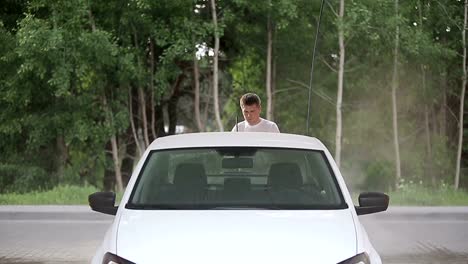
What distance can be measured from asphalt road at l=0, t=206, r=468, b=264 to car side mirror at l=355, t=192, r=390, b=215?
165 inches

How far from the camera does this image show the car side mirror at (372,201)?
5.77m

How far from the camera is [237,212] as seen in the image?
514 cm

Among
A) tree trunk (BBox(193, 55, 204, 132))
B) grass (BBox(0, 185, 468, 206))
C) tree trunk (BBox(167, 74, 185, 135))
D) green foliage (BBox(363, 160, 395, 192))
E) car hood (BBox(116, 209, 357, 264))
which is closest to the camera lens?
car hood (BBox(116, 209, 357, 264))

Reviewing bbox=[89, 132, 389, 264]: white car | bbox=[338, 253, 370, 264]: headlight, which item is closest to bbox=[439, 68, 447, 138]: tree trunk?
bbox=[89, 132, 389, 264]: white car

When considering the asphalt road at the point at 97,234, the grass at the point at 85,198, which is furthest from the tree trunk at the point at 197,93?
the asphalt road at the point at 97,234

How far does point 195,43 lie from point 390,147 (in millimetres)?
10948

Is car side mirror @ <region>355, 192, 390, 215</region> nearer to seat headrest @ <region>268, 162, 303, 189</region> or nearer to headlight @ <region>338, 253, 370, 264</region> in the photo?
seat headrest @ <region>268, 162, 303, 189</region>

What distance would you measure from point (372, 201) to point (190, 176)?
122 cm

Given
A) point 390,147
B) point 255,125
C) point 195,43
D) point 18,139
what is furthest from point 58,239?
point 390,147

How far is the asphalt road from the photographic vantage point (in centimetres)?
1036

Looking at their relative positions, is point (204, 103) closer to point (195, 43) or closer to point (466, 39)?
point (195, 43)

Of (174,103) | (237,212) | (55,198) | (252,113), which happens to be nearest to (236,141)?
(237,212)

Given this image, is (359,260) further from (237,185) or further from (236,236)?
(237,185)

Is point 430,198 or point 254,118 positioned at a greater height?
point 254,118
